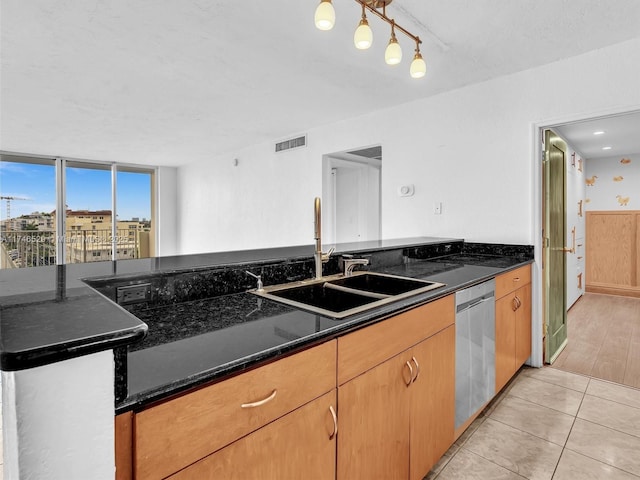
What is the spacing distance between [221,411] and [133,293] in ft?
2.10

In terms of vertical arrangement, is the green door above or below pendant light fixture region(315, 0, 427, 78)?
below

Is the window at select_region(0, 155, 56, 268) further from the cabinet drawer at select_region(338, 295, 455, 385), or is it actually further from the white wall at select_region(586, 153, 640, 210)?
the white wall at select_region(586, 153, 640, 210)

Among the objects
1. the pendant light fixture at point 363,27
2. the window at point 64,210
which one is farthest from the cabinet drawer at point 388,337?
the window at point 64,210

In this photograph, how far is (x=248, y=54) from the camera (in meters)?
2.52

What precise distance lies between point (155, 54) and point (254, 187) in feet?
8.93

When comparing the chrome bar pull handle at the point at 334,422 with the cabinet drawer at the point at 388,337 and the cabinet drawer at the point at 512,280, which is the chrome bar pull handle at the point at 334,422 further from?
the cabinet drawer at the point at 512,280

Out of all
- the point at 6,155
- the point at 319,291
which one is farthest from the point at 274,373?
the point at 6,155

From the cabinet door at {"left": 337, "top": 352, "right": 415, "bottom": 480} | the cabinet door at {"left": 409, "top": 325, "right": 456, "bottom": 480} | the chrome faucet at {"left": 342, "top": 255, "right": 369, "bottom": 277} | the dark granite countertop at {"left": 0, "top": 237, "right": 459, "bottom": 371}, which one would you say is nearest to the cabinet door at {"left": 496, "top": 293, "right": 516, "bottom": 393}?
the cabinet door at {"left": 409, "top": 325, "right": 456, "bottom": 480}

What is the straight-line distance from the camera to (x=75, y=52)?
2.47 meters

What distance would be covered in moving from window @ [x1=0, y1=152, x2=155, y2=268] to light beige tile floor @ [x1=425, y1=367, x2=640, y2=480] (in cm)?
656

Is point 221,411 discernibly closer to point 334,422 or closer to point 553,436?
point 334,422

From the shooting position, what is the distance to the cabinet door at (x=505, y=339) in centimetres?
211

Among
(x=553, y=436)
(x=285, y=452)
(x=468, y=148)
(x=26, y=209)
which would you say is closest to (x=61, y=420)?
(x=285, y=452)

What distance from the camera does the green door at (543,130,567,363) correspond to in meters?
2.81
